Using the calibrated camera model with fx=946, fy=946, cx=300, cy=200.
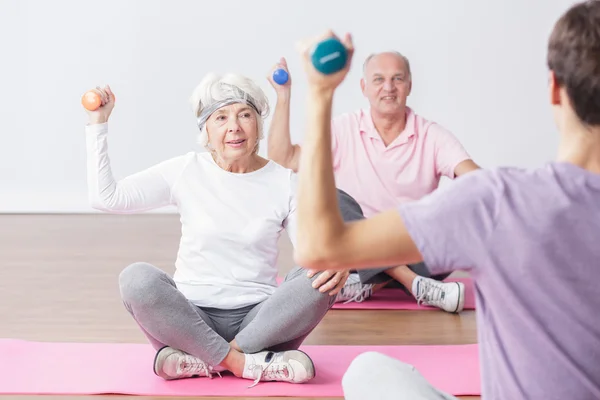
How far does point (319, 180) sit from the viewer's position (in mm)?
1269

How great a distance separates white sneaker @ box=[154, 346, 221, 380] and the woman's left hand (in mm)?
389

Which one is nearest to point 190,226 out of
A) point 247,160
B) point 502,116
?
point 247,160

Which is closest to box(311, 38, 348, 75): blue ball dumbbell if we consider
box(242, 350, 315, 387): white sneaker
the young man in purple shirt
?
the young man in purple shirt

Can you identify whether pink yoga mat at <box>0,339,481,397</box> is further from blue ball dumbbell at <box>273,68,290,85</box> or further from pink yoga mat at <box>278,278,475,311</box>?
blue ball dumbbell at <box>273,68,290,85</box>

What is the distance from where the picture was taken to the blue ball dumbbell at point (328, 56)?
4.04 ft

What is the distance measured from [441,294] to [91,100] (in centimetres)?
160

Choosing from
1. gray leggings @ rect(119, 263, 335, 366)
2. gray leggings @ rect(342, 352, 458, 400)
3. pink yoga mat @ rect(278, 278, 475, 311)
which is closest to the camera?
gray leggings @ rect(342, 352, 458, 400)

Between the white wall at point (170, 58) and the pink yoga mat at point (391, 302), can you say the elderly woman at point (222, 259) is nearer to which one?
the pink yoga mat at point (391, 302)

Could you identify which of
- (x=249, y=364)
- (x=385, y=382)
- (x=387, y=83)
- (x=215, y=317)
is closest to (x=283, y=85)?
(x=387, y=83)

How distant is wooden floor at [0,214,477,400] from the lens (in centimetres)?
317

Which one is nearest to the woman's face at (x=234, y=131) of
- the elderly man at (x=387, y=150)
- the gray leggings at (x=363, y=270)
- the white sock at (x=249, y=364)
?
the white sock at (x=249, y=364)

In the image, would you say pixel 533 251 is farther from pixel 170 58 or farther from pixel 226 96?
pixel 170 58

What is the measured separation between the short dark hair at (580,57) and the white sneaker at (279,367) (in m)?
1.48

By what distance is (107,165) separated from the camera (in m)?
2.62
